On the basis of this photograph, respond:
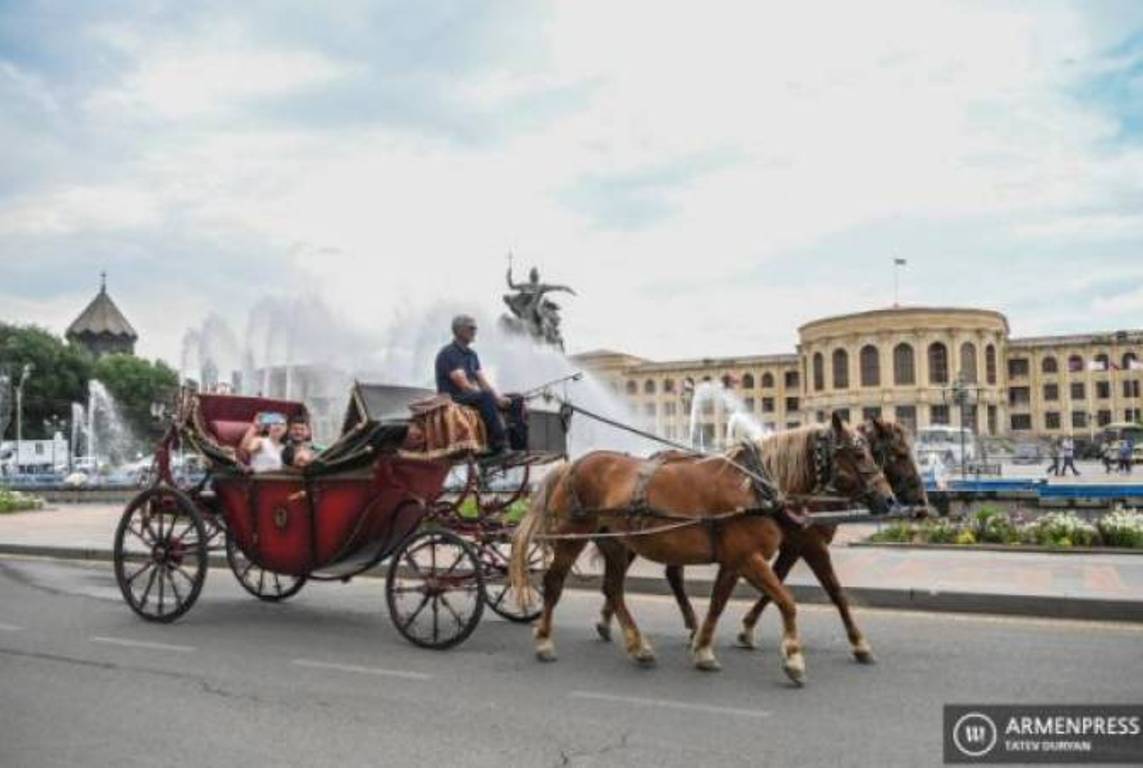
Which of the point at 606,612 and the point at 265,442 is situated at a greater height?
the point at 265,442

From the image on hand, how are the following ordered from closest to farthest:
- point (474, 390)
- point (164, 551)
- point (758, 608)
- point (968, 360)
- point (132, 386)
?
point (758, 608) → point (474, 390) → point (164, 551) → point (132, 386) → point (968, 360)

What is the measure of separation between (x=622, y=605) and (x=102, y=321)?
129668 millimetres

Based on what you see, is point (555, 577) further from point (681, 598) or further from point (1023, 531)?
point (1023, 531)

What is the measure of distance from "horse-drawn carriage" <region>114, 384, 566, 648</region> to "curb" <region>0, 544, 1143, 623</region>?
4.05 feet

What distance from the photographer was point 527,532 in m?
8.16

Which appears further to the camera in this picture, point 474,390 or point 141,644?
point 474,390

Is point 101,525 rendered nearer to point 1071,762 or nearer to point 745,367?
point 1071,762

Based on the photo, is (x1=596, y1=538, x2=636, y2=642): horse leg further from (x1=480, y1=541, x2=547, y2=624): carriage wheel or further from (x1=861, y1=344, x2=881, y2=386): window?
(x1=861, y1=344, x2=881, y2=386): window

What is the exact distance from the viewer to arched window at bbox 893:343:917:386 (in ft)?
360

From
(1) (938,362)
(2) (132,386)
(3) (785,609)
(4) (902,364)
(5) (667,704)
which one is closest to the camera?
(5) (667,704)

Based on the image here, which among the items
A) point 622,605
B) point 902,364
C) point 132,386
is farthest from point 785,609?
point 902,364

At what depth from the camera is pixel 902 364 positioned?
362 feet

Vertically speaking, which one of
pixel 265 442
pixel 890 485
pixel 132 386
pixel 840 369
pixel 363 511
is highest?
pixel 840 369

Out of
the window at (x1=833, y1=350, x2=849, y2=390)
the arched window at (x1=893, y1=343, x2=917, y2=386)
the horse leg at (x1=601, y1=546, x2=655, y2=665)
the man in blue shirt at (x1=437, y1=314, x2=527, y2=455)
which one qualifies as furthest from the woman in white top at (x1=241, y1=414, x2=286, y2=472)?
the window at (x1=833, y1=350, x2=849, y2=390)
